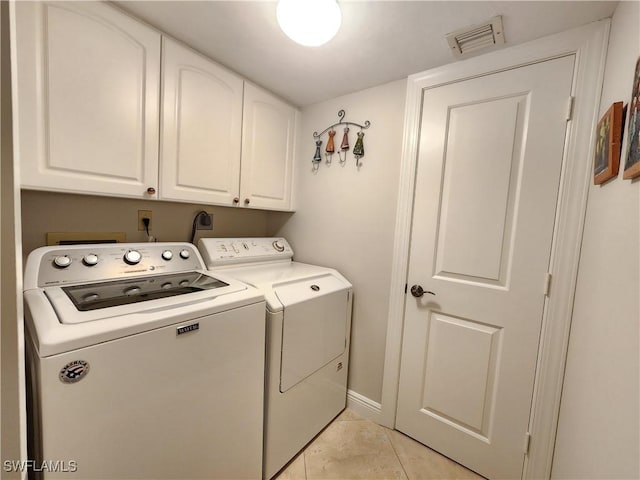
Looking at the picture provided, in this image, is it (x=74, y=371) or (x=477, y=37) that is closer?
(x=74, y=371)

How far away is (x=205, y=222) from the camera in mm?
1870

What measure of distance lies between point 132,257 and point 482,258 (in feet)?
5.86

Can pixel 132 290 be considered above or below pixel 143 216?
below

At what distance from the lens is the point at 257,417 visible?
1.21 metres

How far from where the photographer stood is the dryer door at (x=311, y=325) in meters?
1.30

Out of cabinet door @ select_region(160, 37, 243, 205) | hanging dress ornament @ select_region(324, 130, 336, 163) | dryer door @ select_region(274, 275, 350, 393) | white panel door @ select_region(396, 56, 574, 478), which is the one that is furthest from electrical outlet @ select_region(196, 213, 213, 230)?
white panel door @ select_region(396, 56, 574, 478)

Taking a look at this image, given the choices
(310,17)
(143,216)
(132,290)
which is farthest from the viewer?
(143,216)

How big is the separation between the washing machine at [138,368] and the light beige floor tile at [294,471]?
7.2 inches

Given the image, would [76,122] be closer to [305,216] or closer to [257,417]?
[305,216]

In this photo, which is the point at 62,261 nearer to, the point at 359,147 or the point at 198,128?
the point at 198,128

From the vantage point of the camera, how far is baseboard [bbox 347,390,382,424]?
5.69 ft

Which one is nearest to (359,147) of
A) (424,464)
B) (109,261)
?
(109,261)

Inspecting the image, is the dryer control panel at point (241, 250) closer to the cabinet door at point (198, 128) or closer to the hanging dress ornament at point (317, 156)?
the cabinet door at point (198, 128)

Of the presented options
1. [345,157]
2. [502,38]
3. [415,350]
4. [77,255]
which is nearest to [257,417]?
[415,350]
